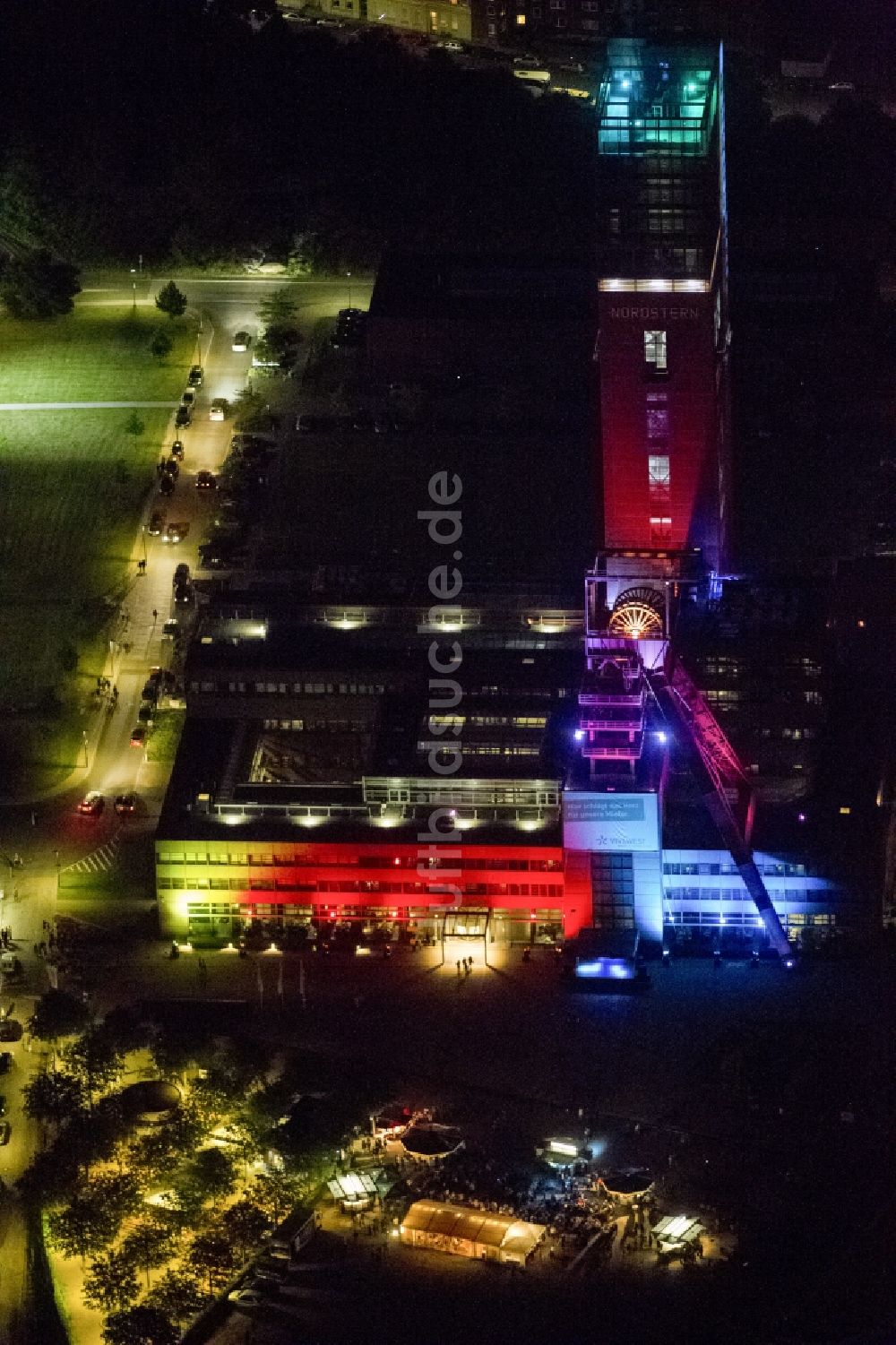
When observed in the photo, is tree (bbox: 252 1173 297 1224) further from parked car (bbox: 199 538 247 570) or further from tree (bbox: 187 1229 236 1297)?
parked car (bbox: 199 538 247 570)

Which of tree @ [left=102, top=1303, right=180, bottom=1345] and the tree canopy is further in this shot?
the tree canopy

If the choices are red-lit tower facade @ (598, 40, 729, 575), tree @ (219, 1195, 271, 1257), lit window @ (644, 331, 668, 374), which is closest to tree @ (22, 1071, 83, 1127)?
tree @ (219, 1195, 271, 1257)

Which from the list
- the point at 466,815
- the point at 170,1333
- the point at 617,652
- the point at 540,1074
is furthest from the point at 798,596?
the point at 170,1333

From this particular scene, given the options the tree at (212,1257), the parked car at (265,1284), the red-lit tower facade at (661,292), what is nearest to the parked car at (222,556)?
the red-lit tower facade at (661,292)

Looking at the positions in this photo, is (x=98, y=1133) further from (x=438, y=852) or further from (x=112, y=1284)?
(x=438, y=852)

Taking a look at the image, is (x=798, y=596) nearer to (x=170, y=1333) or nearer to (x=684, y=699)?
(x=684, y=699)

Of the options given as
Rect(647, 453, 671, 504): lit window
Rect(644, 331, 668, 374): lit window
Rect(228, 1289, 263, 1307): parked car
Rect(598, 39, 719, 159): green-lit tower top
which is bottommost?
Rect(228, 1289, 263, 1307): parked car

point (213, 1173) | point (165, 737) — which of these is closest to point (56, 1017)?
point (213, 1173)
